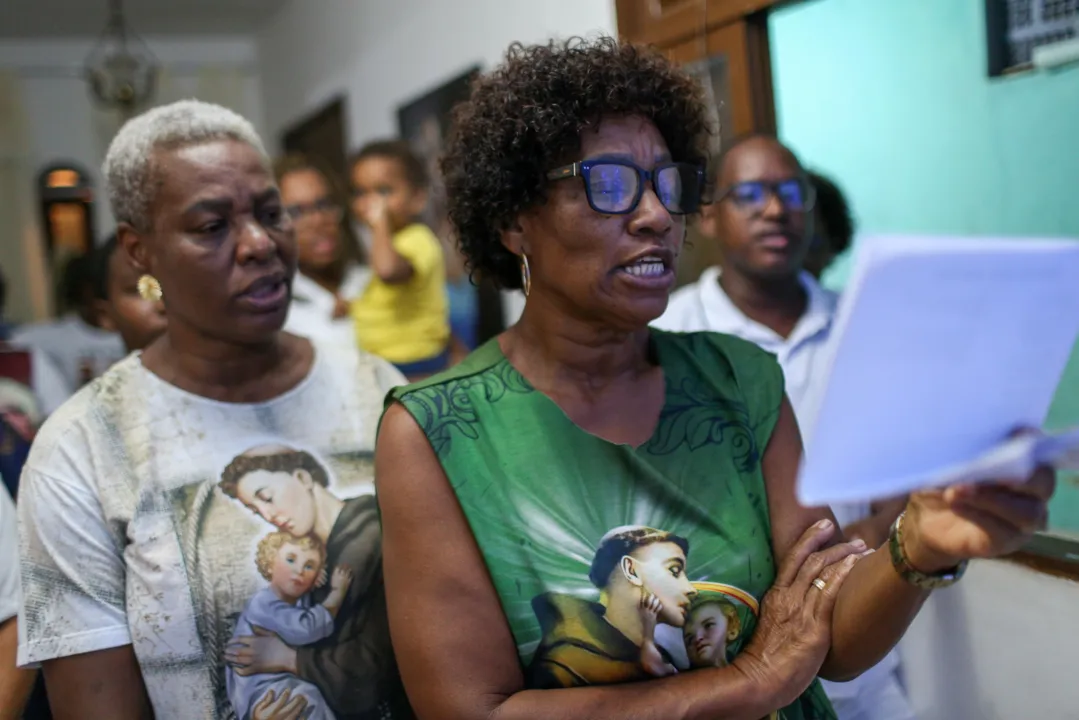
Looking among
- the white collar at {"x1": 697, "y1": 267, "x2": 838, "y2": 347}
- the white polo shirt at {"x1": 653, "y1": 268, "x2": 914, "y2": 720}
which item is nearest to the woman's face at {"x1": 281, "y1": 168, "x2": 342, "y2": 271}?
the white polo shirt at {"x1": 653, "y1": 268, "x2": 914, "y2": 720}

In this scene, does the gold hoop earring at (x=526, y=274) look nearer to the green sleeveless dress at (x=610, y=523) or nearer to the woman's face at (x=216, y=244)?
the green sleeveless dress at (x=610, y=523)

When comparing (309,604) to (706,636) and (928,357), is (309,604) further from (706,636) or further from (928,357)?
(928,357)

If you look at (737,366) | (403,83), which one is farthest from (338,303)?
(737,366)

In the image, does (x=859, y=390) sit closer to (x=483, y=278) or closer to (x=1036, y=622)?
(x=483, y=278)

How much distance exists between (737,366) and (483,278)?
0.42 metres

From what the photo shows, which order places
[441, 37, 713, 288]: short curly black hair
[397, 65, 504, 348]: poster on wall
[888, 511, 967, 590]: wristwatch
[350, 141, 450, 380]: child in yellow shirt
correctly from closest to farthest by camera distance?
[888, 511, 967, 590]: wristwatch, [441, 37, 713, 288]: short curly black hair, [350, 141, 450, 380]: child in yellow shirt, [397, 65, 504, 348]: poster on wall

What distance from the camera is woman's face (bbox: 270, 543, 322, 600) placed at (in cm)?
153

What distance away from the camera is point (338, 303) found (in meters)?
3.40

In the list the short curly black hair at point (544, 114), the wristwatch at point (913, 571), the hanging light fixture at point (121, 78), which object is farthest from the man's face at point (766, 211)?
the hanging light fixture at point (121, 78)

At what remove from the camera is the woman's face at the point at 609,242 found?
1.29 m

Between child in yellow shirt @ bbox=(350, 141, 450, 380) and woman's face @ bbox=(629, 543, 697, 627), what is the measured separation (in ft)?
6.98

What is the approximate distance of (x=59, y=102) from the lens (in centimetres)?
707

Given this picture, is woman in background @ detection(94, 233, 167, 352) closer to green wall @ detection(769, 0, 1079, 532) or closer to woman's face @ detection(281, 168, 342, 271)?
woman's face @ detection(281, 168, 342, 271)

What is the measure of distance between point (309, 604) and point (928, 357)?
1023 mm
